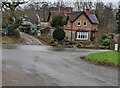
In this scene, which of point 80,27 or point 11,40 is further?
point 80,27

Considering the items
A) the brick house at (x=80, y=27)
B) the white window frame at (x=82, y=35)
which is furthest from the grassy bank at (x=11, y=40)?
the white window frame at (x=82, y=35)

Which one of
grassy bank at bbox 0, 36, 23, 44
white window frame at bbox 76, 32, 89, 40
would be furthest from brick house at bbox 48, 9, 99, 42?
grassy bank at bbox 0, 36, 23, 44

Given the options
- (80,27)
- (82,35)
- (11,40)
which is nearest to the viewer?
(11,40)

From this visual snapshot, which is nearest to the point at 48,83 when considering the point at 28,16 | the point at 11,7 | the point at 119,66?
the point at 119,66

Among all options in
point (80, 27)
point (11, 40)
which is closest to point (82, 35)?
point (80, 27)

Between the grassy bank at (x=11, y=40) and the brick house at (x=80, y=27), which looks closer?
the grassy bank at (x=11, y=40)

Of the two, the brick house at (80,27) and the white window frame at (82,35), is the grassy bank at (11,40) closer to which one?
the brick house at (80,27)

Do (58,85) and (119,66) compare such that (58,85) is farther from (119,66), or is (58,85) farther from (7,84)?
(119,66)

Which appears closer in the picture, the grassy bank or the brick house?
the grassy bank

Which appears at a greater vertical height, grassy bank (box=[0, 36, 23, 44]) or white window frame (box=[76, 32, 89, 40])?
grassy bank (box=[0, 36, 23, 44])

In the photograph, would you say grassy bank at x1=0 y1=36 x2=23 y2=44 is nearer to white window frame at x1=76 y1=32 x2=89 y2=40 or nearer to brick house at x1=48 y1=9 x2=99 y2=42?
brick house at x1=48 y1=9 x2=99 y2=42

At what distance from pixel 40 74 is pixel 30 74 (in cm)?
49

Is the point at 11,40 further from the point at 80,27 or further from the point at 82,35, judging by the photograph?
the point at 80,27

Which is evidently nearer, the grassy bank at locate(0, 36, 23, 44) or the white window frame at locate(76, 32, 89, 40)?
the grassy bank at locate(0, 36, 23, 44)
